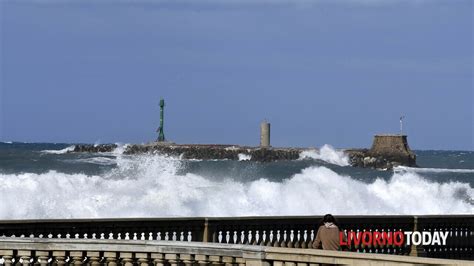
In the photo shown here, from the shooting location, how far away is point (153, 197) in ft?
123

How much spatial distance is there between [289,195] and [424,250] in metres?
17.5

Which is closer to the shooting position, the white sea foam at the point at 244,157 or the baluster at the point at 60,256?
the baluster at the point at 60,256

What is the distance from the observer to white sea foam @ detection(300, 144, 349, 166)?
5354 inches

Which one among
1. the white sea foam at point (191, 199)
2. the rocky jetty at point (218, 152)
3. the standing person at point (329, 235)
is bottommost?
the white sea foam at point (191, 199)

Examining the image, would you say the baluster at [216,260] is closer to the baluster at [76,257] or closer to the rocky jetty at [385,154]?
the baluster at [76,257]

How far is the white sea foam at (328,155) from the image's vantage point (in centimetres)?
13600

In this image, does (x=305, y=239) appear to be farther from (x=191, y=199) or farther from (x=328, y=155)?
(x=328, y=155)

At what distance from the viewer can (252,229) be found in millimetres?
17656

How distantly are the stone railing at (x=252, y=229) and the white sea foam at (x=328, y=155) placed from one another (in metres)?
116

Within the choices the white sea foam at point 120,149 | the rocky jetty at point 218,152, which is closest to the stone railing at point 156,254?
the rocky jetty at point 218,152

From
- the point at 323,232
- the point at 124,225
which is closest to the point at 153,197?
the point at 124,225

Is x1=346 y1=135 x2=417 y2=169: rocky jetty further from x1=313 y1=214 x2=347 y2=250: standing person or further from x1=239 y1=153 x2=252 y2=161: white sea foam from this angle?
x1=313 y1=214 x2=347 y2=250: standing person

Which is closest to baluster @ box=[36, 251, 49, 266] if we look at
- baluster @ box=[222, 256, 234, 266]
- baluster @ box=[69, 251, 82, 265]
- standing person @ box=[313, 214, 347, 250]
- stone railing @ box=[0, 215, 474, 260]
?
baluster @ box=[69, 251, 82, 265]

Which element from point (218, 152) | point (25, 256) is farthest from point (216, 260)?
point (218, 152)
